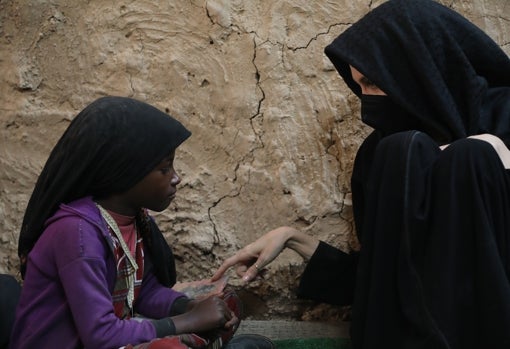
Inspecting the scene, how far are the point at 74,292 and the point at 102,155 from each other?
0.33 metres

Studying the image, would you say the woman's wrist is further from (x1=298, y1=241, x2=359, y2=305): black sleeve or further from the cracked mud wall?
the cracked mud wall

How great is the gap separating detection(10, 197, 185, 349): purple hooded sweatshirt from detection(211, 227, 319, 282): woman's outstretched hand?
365mm

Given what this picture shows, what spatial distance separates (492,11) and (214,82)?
1.10 m

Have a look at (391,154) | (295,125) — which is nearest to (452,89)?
(391,154)

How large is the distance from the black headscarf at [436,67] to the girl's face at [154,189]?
629 mm

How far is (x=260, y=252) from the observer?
5.98ft

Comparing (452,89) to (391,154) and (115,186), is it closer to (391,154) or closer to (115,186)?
(391,154)

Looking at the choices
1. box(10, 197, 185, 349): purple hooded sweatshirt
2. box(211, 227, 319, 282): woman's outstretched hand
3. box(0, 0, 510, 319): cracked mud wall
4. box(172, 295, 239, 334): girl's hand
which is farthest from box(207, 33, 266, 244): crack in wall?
box(10, 197, 185, 349): purple hooded sweatshirt

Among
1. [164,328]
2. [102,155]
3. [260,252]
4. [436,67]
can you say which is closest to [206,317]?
[164,328]

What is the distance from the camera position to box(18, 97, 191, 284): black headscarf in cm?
144

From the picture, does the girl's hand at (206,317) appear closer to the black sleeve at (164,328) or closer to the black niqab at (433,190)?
the black sleeve at (164,328)

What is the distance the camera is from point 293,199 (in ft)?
7.00

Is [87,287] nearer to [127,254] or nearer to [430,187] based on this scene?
[127,254]

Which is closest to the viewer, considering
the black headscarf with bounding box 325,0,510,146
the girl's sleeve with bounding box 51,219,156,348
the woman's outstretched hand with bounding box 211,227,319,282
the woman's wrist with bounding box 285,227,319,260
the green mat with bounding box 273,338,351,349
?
the girl's sleeve with bounding box 51,219,156,348
